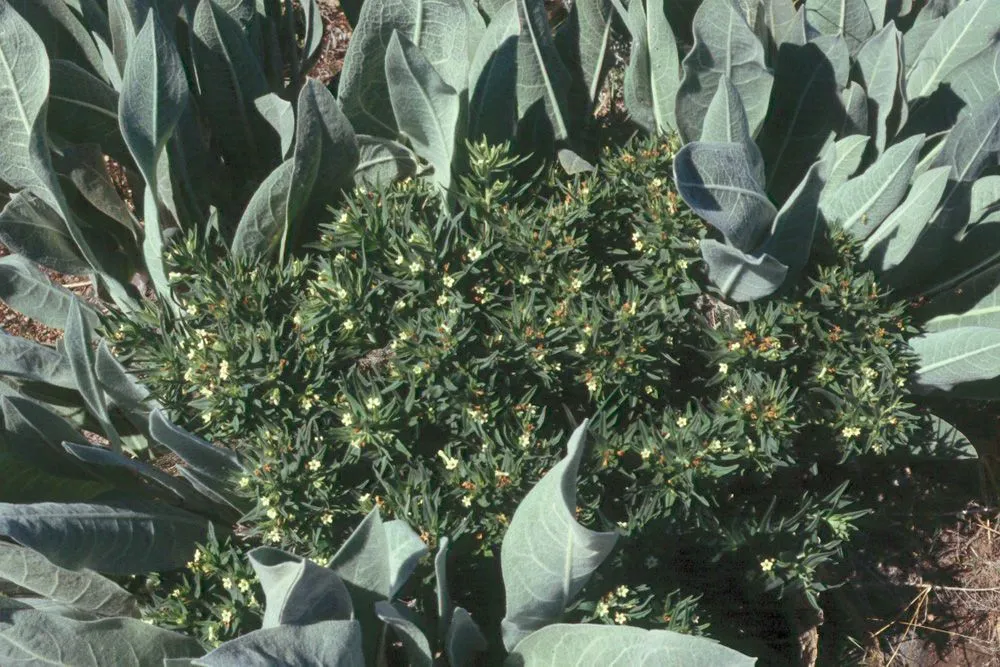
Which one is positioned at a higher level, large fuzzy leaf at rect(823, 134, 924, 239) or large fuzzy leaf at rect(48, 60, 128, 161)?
large fuzzy leaf at rect(48, 60, 128, 161)

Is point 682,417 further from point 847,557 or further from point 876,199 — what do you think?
point 847,557

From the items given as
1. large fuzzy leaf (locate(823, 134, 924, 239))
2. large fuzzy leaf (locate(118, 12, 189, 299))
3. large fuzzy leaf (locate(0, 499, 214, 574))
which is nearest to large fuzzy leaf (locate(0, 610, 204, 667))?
large fuzzy leaf (locate(0, 499, 214, 574))

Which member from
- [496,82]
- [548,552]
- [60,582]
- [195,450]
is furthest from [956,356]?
[60,582]

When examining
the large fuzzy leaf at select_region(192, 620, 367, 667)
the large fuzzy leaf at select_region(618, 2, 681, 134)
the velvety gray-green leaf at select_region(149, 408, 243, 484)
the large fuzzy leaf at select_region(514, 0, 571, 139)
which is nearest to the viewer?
the large fuzzy leaf at select_region(192, 620, 367, 667)

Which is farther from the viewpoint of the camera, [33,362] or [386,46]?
[386,46]

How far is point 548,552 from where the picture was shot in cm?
152

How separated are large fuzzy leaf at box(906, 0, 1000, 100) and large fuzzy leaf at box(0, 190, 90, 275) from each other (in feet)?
7.19

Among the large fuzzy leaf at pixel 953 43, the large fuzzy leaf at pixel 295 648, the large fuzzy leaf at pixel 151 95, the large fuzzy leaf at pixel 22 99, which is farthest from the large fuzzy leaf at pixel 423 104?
the large fuzzy leaf at pixel 953 43

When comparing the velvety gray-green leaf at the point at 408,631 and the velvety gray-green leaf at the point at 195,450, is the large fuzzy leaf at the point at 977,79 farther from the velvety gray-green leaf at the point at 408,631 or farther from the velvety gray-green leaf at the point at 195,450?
the velvety gray-green leaf at the point at 195,450

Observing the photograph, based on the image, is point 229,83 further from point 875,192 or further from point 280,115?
point 875,192

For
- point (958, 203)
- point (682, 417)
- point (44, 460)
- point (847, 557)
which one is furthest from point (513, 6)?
point (847, 557)

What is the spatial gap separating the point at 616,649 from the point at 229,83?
1631 mm

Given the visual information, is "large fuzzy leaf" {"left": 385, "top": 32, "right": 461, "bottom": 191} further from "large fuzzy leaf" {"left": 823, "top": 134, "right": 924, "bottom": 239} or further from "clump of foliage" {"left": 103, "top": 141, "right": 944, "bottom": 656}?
"large fuzzy leaf" {"left": 823, "top": 134, "right": 924, "bottom": 239}

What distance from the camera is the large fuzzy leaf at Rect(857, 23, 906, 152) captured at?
215 cm
